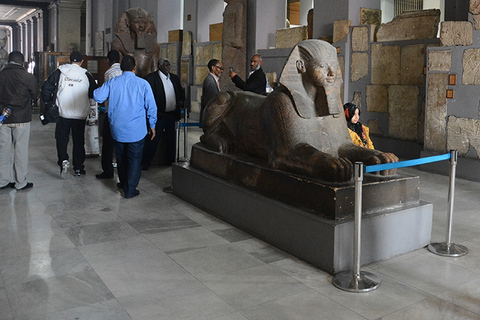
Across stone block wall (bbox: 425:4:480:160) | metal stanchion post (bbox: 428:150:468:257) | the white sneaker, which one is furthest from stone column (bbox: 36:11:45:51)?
metal stanchion post (bbox: 428:150:468:257)

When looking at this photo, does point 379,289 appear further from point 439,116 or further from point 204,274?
point 439,116

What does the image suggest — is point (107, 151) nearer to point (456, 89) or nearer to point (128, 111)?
point (128, 111)

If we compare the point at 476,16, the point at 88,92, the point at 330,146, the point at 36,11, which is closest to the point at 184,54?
the point at 88,92

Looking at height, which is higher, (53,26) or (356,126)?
(53,26)

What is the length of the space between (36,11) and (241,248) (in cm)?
3138

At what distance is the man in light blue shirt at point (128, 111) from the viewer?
5.52m

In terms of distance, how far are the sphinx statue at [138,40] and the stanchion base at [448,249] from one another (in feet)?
22.0

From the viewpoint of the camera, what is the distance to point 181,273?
3564mm

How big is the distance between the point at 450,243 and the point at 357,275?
1.15m

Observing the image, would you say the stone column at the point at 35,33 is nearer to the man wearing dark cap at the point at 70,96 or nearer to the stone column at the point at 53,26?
the stone column at the point at 53,26

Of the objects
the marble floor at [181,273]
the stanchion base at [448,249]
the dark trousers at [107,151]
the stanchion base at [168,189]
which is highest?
the dark trousers at [107,151]

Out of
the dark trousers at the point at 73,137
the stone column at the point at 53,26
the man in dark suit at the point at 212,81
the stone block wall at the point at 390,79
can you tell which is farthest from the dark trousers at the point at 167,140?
the stone column at the point at 53,26

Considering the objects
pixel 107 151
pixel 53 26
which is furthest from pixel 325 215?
pixel 53 26

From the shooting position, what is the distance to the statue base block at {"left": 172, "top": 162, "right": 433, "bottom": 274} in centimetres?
361
